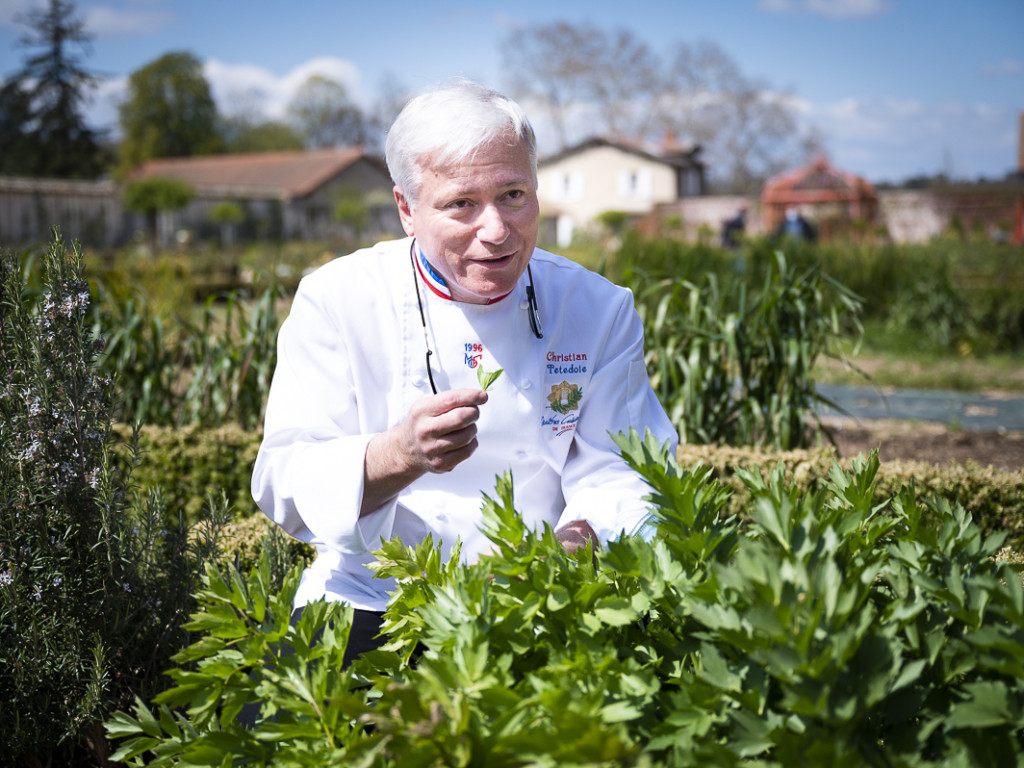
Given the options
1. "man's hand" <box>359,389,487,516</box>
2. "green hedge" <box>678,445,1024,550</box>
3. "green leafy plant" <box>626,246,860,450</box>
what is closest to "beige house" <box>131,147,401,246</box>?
"green leafy plant" <box>626,246,860,450</box>

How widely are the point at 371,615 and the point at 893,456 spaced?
13.9ft

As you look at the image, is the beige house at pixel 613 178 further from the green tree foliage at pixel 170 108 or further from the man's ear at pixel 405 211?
the man's ear at pixel 405 211

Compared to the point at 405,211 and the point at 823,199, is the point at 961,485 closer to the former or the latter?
the point at 405,211

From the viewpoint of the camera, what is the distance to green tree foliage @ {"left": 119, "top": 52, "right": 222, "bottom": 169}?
63.4 metres

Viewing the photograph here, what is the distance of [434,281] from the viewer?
208 centimetres

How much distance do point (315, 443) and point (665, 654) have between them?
967 mm

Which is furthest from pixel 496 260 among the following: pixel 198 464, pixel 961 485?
pixel 198 464

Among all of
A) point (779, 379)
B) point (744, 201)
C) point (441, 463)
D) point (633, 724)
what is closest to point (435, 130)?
point (441, 463)

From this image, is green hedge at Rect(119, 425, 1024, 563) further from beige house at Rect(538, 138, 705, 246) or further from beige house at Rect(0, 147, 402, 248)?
beige house at Rect(538, 138, 705, 246)

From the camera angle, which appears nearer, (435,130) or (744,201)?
(435,130)

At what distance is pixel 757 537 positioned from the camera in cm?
132

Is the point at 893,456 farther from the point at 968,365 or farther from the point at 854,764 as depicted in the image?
the point at 968,365

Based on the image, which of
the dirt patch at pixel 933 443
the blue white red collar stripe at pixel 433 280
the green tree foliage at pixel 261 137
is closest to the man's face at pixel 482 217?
the blue white red collar stripe at pixel 433 280

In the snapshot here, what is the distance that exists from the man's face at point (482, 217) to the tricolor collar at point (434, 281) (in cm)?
10
